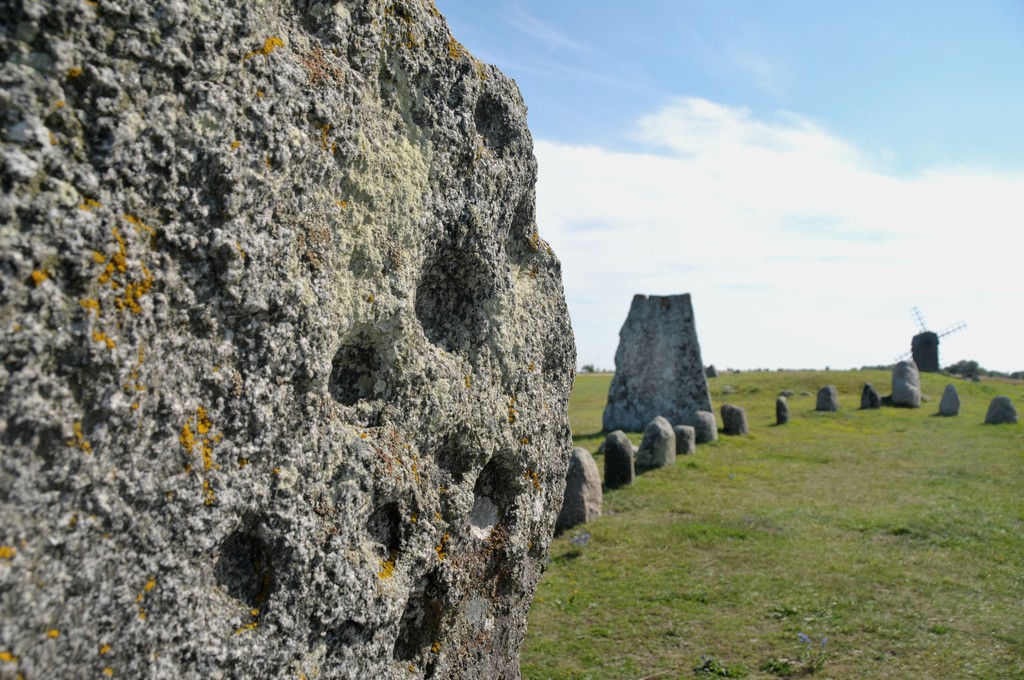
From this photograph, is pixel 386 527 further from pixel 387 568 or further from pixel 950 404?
pixel 950 404

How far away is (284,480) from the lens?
2984 millimetres

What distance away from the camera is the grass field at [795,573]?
734 cm

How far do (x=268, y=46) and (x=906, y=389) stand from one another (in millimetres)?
28426

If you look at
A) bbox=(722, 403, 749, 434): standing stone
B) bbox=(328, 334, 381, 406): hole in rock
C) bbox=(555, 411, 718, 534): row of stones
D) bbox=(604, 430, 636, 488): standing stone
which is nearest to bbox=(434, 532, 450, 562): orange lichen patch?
bbox=(328, 334, 381, 406): hole in rock

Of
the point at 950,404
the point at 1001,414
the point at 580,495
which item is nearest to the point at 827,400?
the point at 950,404

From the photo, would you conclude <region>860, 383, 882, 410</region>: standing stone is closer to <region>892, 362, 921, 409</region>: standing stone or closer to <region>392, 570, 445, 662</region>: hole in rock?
<region>892, 362, 921, 409</region>: standing stone

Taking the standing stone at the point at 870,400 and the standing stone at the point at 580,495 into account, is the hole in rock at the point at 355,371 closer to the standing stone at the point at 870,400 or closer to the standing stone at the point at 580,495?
the standing stone at the point at 580,495

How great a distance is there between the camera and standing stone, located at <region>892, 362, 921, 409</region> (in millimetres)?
27078

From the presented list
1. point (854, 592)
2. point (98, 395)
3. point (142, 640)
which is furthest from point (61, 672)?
point (854, 592)

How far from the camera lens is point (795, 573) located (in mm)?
9531

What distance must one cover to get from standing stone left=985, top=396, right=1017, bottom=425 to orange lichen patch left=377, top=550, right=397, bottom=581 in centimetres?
2354

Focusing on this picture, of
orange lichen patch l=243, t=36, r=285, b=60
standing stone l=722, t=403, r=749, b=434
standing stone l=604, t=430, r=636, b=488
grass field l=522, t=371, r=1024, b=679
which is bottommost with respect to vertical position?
Result: grass field l=522, t=371, r=1024, b=679

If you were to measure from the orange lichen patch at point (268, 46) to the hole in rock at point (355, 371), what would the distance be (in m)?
1.24

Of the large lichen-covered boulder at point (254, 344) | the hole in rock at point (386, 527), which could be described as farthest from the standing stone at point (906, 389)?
the hole in rock at point (386, 527)
